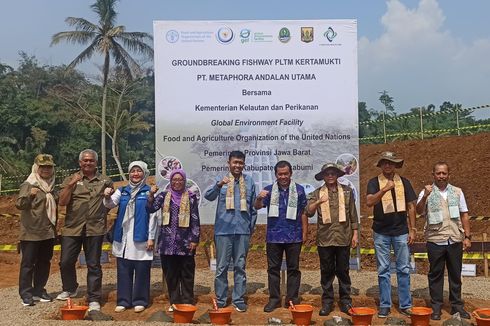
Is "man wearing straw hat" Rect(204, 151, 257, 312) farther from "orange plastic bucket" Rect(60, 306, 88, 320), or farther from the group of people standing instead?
"orange plastic bucket" Rect(60, 306, 88, 320)

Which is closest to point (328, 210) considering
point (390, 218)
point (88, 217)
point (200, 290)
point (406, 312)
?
point (390, 218)

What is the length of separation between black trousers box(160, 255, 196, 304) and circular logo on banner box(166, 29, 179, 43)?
2.46m

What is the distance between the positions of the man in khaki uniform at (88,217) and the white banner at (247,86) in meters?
Answer: 0.86

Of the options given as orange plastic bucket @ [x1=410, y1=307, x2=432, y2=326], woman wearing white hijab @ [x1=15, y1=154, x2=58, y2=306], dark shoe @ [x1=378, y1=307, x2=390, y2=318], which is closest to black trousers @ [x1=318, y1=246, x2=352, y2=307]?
dark shoe @ [x1=378, y1=307, x2=390, y2=318]

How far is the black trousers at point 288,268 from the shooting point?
622 centimetres

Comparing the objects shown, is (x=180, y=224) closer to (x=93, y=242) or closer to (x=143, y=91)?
(x=93, y=242)

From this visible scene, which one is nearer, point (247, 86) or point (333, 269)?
point (333, 269)

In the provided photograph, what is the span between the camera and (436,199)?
597cm

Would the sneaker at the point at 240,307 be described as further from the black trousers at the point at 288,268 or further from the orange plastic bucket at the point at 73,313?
the orange plastic bucket at the point at 73,313

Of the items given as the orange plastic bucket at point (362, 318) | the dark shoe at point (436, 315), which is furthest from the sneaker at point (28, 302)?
the dark shoe at point (436, 315)

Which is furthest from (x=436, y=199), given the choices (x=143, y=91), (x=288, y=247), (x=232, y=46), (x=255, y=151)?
(x=143, y=91)

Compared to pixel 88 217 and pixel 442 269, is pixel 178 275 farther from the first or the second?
pixel 442 269

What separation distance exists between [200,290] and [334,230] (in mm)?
2071

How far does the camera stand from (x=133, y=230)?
6324 millimetres
